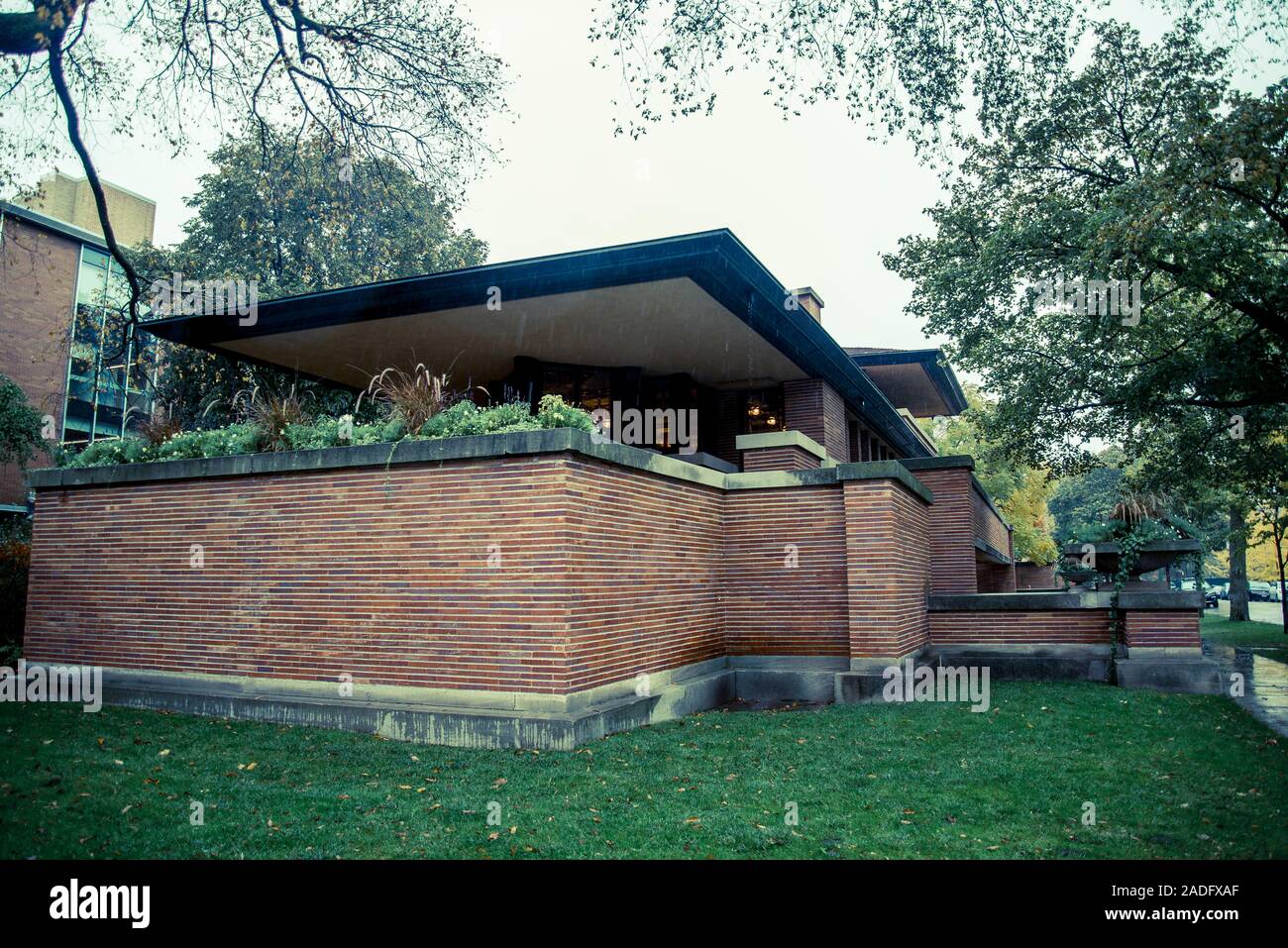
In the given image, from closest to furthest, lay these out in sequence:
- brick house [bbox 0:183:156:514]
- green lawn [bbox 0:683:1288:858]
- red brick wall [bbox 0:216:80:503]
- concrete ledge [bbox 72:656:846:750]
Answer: green lawn [bbox 0:683:1288:858] < concrete ledge [bbox 72:656:846:750] < brick house [bbox 0:183:156:514] < red brick wall [bbox 0:216:80:503]

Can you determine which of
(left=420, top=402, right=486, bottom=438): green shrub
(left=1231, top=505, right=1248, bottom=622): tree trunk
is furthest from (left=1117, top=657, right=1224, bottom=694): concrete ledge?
(left=1231, top=505, right=1248, bottom=622): tree trunk

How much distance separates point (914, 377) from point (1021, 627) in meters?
10.1

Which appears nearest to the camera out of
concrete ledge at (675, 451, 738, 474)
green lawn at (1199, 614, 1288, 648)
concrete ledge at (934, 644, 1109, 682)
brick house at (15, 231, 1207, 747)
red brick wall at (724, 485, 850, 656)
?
brick house at (15, 231, 1207, 747)

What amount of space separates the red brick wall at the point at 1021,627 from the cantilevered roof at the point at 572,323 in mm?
5205

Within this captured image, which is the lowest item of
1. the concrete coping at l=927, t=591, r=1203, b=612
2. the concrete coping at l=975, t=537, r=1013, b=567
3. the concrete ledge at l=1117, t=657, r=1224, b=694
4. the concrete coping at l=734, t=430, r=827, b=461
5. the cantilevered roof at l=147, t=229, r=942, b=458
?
the concrete ledge at l=1117, t=657, r=1224, b=694

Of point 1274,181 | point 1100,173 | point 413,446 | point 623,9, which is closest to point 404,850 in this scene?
point 413,446

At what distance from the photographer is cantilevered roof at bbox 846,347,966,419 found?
18.7 m

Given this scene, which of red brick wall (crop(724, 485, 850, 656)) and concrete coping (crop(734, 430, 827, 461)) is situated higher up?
concrete coping (crop(734, 430, 827, 461))

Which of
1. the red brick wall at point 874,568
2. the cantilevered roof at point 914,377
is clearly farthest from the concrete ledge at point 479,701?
the cantilevered roof at point 914,377

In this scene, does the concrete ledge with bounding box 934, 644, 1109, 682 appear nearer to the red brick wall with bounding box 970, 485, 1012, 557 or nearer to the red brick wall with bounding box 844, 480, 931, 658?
the red brick wall with bounding box 844, 480, 931, 658

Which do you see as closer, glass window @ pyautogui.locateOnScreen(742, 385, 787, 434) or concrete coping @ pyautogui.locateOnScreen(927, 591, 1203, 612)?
concrete coping @ pyautogui.locateOnScreen(927, 591, 1203, 612)

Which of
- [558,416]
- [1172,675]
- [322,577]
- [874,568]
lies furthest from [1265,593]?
[322,577]

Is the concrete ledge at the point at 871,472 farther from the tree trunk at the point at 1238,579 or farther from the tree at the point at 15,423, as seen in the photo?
the tree trunk at the point at 1238,579

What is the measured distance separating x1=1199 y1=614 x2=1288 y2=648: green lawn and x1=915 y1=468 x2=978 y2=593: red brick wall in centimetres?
893
